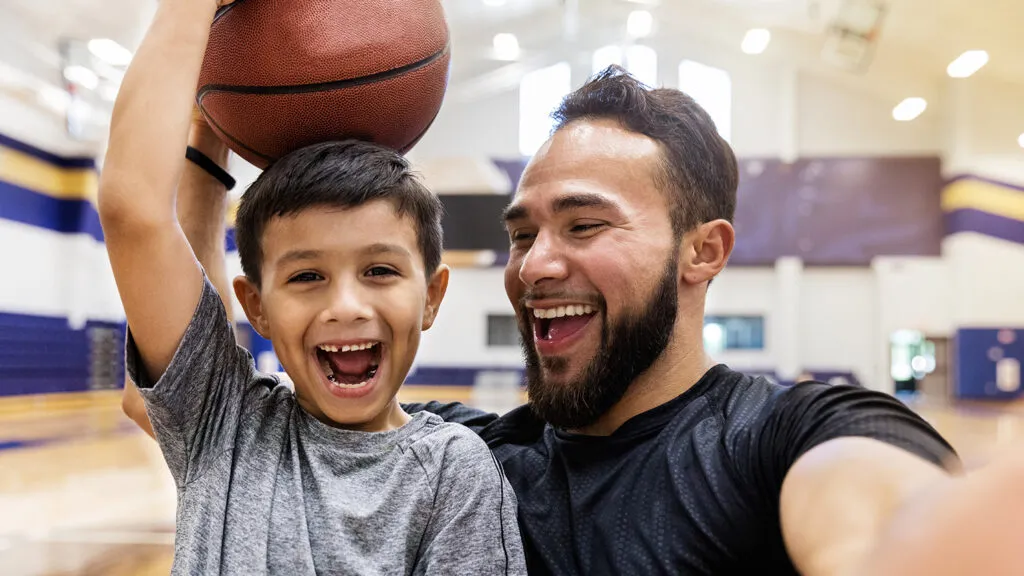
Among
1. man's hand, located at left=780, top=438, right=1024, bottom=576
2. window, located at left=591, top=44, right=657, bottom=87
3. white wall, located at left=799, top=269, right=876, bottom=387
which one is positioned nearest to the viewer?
man's hand, located at left=780, top=438, right=1024, bottom=576

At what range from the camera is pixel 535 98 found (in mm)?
10406

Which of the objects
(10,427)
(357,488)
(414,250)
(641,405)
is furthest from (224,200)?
(10,427)

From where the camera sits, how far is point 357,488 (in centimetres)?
98

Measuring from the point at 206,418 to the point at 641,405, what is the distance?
60 cm

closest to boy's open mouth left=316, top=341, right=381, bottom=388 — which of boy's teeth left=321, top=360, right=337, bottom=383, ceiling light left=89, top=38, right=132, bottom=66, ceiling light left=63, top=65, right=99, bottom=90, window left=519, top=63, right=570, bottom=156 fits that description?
boy's teeth left=321, top=360, right=337, bottom=383

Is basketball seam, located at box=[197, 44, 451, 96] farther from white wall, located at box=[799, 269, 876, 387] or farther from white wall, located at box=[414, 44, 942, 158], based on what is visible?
white wall, located at box=[799, 269, 876, 387]

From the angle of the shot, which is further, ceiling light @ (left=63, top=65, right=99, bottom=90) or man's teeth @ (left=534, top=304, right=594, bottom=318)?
ceiling light @ (left=63, top=65, right=99, bottom=90)

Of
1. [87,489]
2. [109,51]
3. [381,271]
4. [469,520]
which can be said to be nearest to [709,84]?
[109,51]

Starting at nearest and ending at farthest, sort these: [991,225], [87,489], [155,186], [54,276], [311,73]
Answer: [155,186] < [311,73] < [87,489] < [54,276] < [991,225]

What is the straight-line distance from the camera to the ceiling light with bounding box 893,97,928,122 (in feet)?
32.6

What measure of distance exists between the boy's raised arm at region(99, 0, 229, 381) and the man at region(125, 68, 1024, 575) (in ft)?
1.66

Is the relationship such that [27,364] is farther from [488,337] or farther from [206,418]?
[206,418]

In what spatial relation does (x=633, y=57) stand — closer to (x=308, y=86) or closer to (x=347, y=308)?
(x=308, y=86)

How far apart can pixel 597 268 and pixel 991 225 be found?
10052 millimetres
